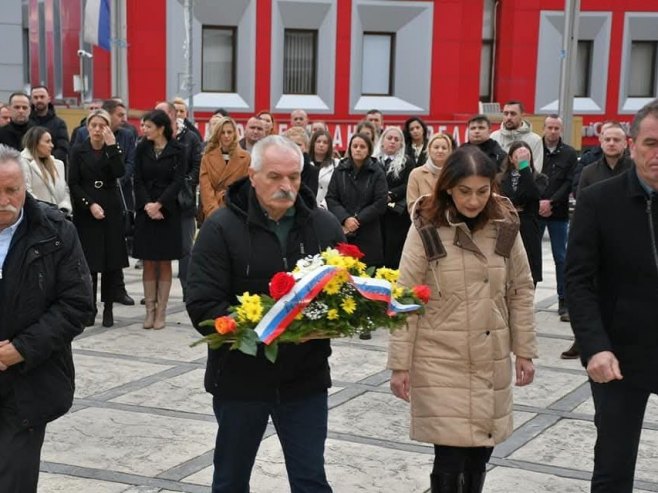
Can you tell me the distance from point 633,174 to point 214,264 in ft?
6.07

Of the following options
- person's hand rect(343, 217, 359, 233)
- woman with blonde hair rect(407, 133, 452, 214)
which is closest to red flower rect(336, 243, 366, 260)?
woman with blonde hair rect(407, 133, 452, 214)

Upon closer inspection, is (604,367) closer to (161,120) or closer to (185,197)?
(185,197)

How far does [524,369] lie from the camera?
4.81m

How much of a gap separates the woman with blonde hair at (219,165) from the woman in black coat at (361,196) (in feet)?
3.25

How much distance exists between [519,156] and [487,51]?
16.2 metres

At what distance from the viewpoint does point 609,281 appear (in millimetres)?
4395

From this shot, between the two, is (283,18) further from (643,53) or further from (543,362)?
(543,362)

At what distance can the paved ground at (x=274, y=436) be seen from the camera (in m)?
5.65

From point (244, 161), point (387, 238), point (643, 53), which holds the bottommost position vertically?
point (387, 238)

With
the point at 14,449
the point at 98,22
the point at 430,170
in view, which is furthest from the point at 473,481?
the point at 98,22

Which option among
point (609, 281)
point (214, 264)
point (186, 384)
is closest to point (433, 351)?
point (609, 281)

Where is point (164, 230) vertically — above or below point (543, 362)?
above

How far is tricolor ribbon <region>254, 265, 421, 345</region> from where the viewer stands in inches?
149

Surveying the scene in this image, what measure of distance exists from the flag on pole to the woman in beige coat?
14149mm
